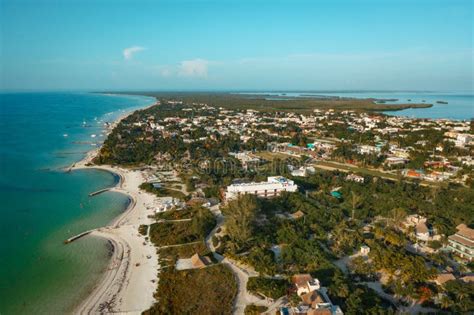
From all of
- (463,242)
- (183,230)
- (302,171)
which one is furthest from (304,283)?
(302,171)

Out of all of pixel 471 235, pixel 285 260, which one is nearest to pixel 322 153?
pixel 471 235

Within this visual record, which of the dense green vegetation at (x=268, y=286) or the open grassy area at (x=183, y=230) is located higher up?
the open grassy area at (x=183, y=230)

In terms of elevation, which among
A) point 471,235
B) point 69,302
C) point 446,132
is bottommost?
point 69,302

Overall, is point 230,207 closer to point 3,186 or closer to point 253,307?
point 253,307

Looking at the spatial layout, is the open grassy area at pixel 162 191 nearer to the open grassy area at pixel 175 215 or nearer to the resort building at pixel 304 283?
the open grassy area at pixel 175 215

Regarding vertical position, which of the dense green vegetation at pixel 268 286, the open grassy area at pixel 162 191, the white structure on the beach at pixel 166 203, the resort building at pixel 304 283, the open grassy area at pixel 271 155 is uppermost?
the open grassy area at pixel 271 155

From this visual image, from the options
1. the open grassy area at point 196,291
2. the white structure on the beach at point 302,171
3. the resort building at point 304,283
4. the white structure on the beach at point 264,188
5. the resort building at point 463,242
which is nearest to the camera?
the open grassy area at point 196,291

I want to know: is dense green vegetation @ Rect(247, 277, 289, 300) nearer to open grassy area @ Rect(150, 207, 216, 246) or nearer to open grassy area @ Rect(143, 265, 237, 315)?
open grassy area @ Rect(143, 265, 237, 315)

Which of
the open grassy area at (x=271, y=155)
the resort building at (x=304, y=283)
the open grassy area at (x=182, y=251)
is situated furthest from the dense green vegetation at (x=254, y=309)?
the open grassy area at (x=271, y=155)

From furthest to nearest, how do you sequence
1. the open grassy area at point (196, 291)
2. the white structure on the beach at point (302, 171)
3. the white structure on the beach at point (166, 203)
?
the white structure on the beach at point (302, 171) < the white structure on the beach at point (166, 203) < the open grassy area at point (196, 291)
